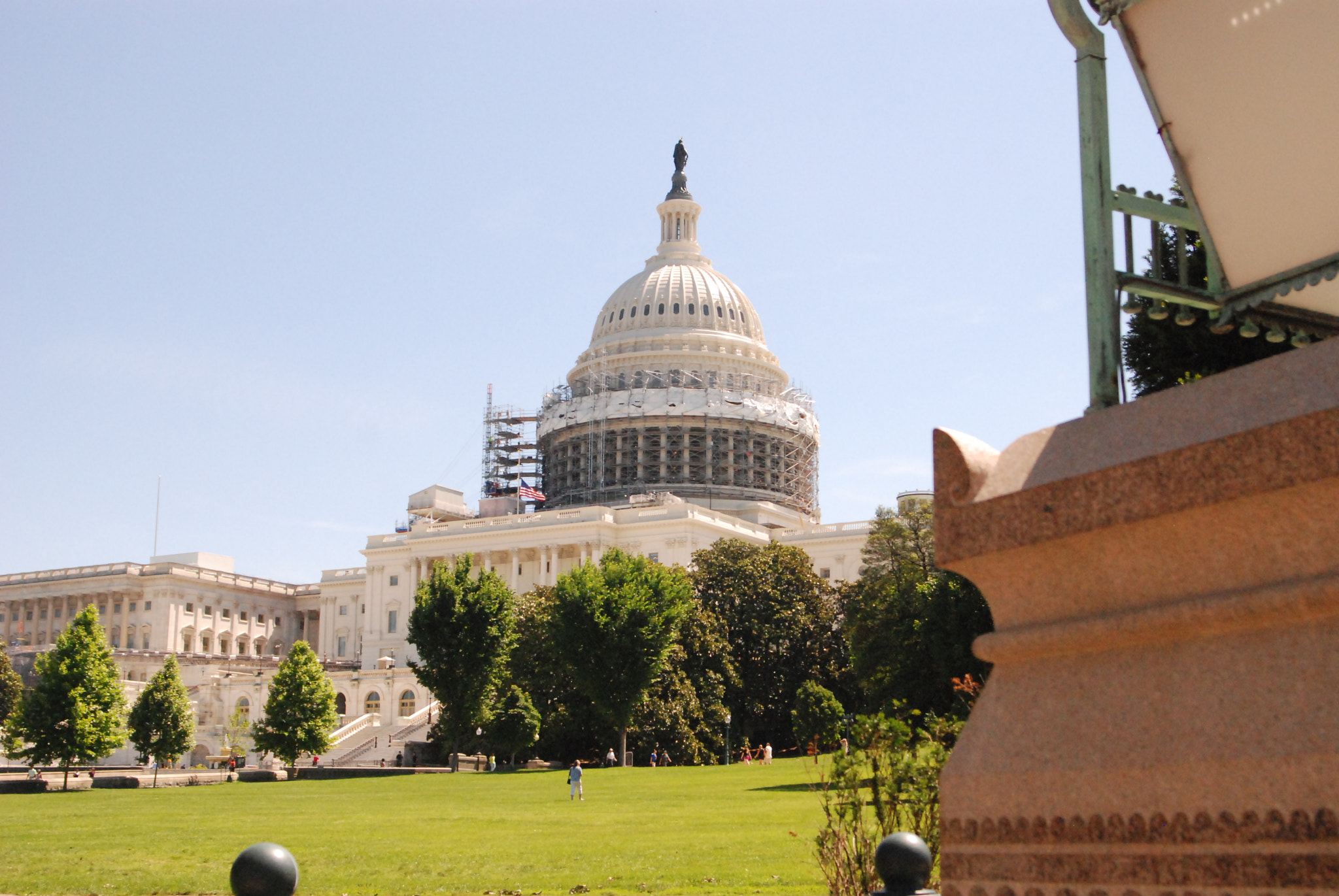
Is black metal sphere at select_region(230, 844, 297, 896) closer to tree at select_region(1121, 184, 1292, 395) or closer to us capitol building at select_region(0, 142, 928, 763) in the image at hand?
tree at select_region(1121, 184, 1292, 395)

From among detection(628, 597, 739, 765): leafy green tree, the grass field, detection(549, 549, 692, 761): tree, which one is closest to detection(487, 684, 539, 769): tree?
detection(549, 549, 692, 761): tree

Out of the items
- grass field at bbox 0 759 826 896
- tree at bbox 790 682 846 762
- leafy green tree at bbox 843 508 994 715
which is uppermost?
leafy green tree at bbox 843 508 994 715

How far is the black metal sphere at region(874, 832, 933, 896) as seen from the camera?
5125 millimetres

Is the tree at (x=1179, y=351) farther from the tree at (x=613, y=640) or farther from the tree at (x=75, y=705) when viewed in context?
the tree at (x=75, y=705)

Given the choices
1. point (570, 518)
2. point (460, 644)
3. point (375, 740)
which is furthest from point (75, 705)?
point (570, 518)

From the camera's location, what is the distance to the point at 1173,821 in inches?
153

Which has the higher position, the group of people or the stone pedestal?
the stone pedestal

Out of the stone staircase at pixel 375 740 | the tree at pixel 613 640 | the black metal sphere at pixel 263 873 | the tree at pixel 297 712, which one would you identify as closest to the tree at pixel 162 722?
the tree at pixel 297 712

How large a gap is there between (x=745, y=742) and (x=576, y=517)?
43058 millimetres

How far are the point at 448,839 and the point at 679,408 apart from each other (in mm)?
92267

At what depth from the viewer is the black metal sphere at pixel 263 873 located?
14.0ft

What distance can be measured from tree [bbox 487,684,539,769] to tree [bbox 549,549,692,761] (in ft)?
8.69

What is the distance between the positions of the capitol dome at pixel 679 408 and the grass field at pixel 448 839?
74.0m

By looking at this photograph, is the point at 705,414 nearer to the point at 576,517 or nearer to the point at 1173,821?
the point at 576,517
